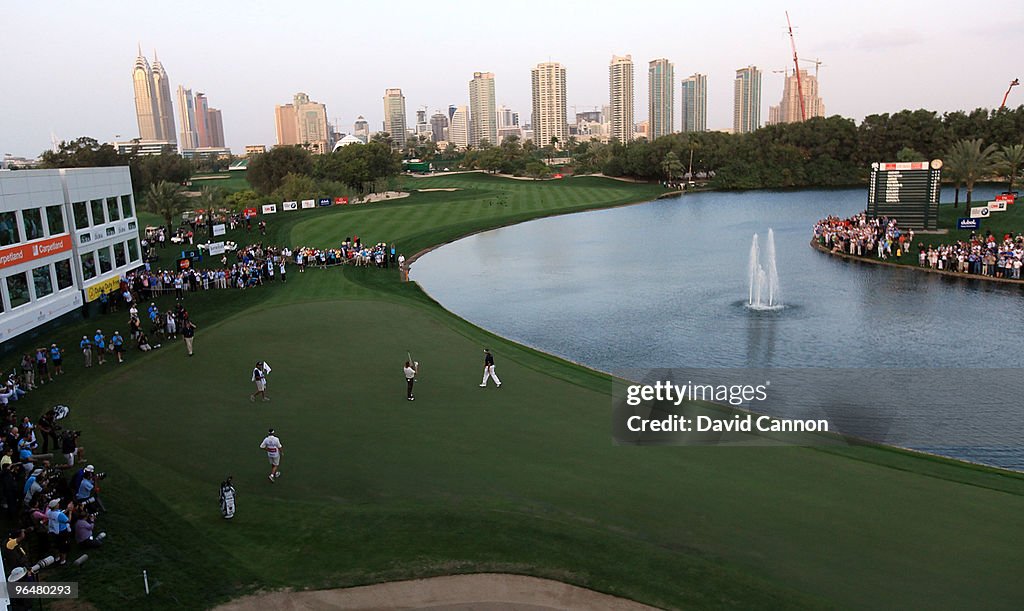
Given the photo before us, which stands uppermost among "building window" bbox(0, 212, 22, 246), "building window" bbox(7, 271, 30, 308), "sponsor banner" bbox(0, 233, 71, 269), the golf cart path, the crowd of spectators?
"building window" bbox(0, 212, 22, 246)

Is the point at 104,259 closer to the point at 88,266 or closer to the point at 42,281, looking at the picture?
the point at 88,266

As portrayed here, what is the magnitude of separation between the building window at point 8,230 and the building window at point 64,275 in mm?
3165

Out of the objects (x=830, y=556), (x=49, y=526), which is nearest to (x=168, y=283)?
(x=49, y=526)

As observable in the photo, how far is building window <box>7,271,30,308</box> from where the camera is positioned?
31058 millimetres

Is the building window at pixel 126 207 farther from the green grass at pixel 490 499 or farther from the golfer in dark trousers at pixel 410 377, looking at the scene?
the golfer in dark trousers at pixel 410 377

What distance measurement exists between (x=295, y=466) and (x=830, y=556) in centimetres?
1240

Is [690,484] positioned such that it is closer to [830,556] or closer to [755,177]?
[830,556]

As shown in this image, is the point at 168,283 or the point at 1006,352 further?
the point at 168,283

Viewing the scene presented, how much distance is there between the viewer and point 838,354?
28344mm

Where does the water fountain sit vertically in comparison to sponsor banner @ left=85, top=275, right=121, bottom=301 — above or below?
below

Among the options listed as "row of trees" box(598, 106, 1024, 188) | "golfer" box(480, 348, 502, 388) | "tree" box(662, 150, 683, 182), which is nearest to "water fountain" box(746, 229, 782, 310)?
"golfer" box(480, 348, 502, 388)

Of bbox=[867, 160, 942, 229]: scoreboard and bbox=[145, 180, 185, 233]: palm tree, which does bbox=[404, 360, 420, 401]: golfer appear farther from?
bbox=[867, 160, 942, 229]: scoreboard

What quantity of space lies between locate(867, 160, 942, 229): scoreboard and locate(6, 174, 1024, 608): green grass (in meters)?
43.4

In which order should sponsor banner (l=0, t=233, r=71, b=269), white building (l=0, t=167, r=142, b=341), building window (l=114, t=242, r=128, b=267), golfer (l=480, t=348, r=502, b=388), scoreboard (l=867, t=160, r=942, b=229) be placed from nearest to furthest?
golfer (l=480, t=348, r=502, b=388), sponsor banner (l=0, t=233, r=71, b=269), white building (l=0, t=167, r=142, b=341), building window (l=114, t=242, r=128, b=267), scoreboard (l=867, t=160, r=942, b=229)
